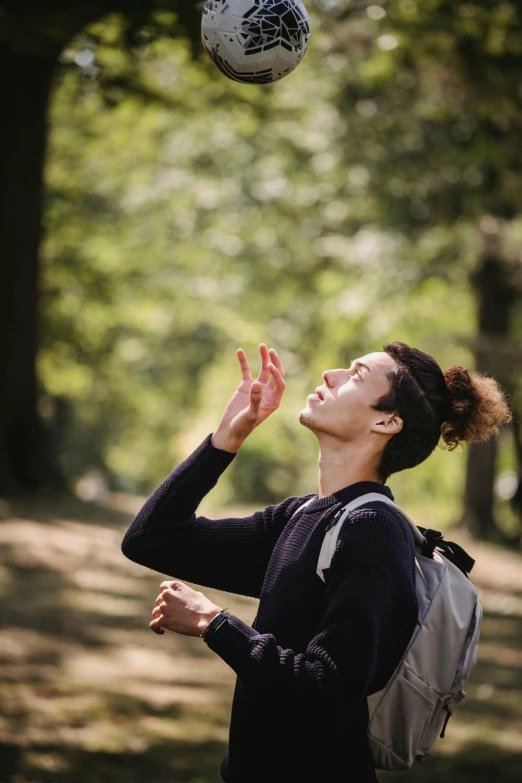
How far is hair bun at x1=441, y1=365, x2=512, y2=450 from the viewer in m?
2.73

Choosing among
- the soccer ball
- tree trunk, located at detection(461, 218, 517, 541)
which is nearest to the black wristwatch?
the soccer ball

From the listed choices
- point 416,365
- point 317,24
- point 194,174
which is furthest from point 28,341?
point 416,365

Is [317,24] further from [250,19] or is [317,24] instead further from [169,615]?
[169,615]

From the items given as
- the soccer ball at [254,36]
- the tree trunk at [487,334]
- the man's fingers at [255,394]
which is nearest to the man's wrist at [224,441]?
the man's fingers at [255,394]

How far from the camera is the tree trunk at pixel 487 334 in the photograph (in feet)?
51.1

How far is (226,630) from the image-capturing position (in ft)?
7.59

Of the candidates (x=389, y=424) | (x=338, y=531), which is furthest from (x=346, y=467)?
(x=338, y=531)

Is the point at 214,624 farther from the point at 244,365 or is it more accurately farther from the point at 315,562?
the point at 244,365

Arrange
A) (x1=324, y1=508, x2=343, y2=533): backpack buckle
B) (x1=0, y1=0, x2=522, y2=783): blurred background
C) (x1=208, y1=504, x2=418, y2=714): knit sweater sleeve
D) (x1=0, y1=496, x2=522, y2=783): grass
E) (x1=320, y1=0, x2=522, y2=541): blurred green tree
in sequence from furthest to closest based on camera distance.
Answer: (x1=320, y1=0, x2=522, y2=541): blurred green tree → (x1=0, y1=0, x2=522, y2=783): blurred background → (x1=0, y1=496, x2=522, y2=783): grass → (x1=324, y1=508, x2=343, y2=533): backpack buckle → (x1=208, y1=504, x2=418, y2=714): knit sweater sleeve

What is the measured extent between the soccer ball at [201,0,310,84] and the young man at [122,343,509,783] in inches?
45.7

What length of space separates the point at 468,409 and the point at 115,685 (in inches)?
187

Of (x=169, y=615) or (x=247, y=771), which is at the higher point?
(x=169, y=615)

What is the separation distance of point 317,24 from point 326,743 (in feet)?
33.1

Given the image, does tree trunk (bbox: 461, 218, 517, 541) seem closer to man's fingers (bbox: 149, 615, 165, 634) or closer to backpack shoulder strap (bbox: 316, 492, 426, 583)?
backpack shoulder strap (bbox: 316, 492, 426, 583)
